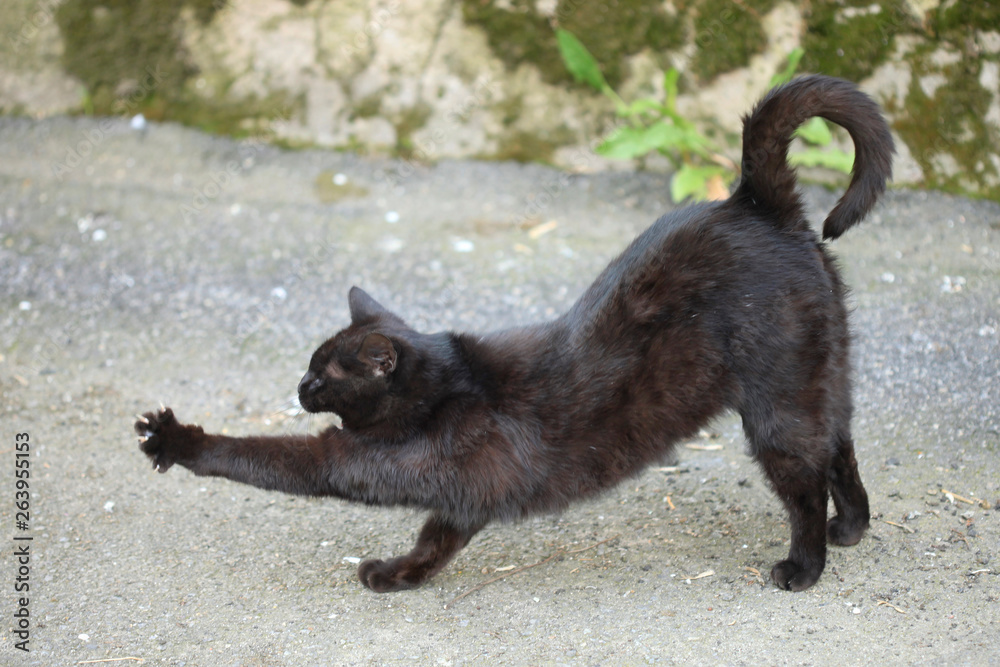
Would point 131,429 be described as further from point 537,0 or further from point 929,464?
point 537,0

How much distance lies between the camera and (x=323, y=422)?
4.26 m

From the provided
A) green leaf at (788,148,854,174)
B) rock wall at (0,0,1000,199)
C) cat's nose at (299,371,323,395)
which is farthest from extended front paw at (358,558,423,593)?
rock wall at (0,0,1000,199)

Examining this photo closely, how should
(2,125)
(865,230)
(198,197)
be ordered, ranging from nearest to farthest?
1. (865,230)
2. (198,197)
3. (2,125)

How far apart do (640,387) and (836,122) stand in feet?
3.43

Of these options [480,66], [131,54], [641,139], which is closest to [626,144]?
[641,139]

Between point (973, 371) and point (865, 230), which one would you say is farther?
point (865, 230)

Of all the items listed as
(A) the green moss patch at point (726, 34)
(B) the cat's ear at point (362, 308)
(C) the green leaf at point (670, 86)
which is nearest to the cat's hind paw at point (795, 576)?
(B) the cat's ear at point (362, 308)

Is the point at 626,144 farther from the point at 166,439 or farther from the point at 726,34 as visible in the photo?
the point at 166,439

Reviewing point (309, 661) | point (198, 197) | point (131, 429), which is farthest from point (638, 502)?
point (198, 197)

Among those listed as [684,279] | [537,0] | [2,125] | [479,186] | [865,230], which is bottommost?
[2,125]

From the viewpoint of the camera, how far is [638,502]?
12.0 ft

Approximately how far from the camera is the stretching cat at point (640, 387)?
2.86m

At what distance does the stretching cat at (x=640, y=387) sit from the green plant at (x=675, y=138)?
2.41 meters

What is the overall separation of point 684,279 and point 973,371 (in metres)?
2.03
